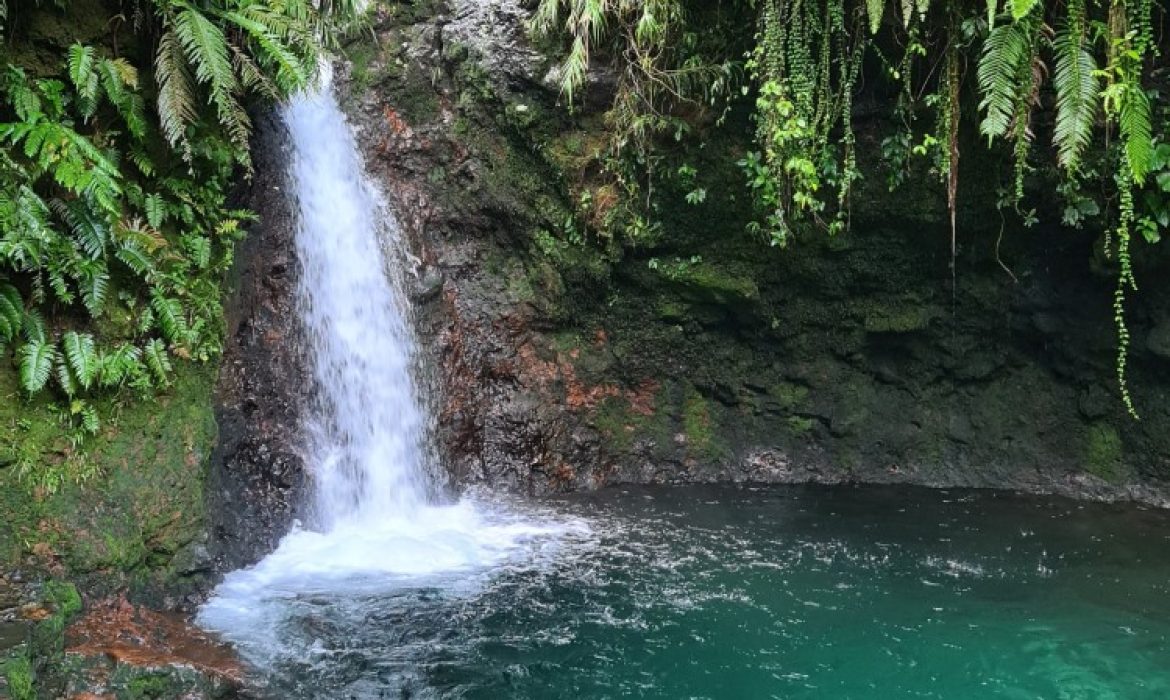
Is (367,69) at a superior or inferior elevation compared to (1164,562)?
superior

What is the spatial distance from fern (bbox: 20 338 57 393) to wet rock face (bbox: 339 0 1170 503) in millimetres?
3646

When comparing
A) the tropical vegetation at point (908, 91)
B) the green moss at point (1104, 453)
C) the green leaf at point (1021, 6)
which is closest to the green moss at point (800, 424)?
the tropical vegetation at point (908, 91)

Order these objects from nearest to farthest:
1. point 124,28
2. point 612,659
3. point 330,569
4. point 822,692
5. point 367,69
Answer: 1. point 822,692
2. point 612,659
3. point 124,28
4. point 330,569
5. point 367,69

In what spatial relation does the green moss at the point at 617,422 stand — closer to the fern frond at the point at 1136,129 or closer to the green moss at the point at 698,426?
the green moss at the point at 698,426

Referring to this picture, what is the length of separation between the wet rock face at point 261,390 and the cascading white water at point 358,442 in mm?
158

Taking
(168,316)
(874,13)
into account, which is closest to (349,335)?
(168,316)

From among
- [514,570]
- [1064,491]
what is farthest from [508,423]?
[1064,491]

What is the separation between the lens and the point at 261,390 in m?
6.73

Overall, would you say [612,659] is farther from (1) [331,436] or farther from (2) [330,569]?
(1) [331,436]

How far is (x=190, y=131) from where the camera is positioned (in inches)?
230

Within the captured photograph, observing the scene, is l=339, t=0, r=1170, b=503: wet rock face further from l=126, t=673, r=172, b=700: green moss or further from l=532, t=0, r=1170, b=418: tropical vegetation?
l=126, t=673, r=172, b=700: green moss

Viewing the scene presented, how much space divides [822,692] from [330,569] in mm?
3423

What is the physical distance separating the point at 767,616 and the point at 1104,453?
170 inches

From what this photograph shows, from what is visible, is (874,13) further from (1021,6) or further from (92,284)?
(92,284)
